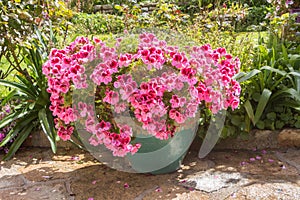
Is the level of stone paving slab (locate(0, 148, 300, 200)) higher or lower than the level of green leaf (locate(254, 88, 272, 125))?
lower

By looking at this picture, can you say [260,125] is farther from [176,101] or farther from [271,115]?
[176,101]

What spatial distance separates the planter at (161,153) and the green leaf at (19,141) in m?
0.92

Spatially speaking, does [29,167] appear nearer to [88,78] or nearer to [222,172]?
[88,78]

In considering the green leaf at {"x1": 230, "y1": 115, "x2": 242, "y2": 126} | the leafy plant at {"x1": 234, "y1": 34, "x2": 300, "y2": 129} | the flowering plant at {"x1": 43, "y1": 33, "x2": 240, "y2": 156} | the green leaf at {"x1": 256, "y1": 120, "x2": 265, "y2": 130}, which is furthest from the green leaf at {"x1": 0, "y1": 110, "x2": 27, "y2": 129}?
the green leaf at {"x1": 256, "y1": 120, "x2": 265, "y2": 130}

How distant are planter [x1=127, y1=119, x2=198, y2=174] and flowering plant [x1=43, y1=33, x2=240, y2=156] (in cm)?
11

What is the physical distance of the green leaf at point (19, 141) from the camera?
10.1 ft

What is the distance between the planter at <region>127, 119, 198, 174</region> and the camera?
2617mm

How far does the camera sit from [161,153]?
2.66 meters

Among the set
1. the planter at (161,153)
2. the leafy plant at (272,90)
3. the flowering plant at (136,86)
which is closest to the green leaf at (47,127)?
the flowering plant at (136,86)

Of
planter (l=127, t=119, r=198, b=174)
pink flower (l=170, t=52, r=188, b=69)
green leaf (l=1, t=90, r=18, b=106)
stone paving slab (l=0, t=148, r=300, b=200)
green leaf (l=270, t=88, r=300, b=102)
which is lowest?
stone paving slab (l=0, t=148, r=300, b=200)

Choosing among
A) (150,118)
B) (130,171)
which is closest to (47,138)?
(130,171)

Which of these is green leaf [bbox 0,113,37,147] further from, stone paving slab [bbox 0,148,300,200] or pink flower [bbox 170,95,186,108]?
pink flower [bbox 170,95,186,108]

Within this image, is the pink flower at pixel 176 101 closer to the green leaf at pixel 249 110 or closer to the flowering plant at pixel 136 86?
the flowering plant at pixel 136 86

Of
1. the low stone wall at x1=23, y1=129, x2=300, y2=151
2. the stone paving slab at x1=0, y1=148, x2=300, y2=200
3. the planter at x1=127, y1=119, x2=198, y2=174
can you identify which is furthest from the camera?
the low stone wall at x1=23, y1=129, x2=300, y2=151
